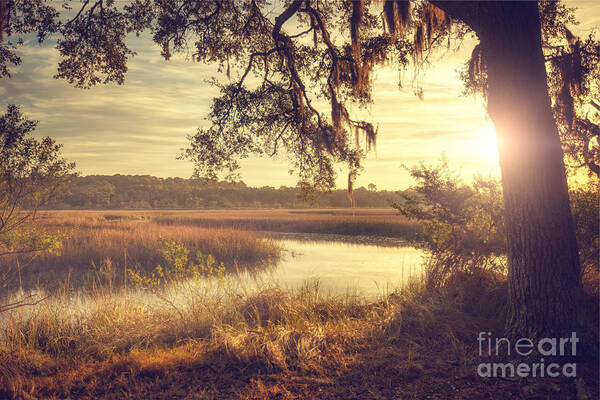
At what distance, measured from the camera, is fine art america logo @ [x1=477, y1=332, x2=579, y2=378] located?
12.9 ft

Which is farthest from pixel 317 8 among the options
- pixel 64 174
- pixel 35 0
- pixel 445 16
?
pixel 64 174

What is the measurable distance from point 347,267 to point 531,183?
36.3ft

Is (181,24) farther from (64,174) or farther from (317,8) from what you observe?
(64,174)

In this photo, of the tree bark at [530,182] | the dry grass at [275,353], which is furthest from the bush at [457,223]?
the tree bark at [530,182]

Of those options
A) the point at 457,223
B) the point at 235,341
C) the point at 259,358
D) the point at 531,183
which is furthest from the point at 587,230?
the point at 235,341

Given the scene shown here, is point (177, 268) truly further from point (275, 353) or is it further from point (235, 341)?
point (275, 353)

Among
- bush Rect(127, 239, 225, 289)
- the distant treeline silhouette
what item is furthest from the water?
the distant treeline silhouette

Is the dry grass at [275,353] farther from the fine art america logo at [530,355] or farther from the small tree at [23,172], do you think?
the small tree at [23,172]

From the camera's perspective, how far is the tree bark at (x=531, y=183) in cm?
430

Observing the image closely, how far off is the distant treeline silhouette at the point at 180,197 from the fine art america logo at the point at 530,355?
70.6m

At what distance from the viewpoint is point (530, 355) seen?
418cm

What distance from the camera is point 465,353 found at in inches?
178

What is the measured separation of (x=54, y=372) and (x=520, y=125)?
604 centimetres

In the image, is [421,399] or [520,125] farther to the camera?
[520,125]
